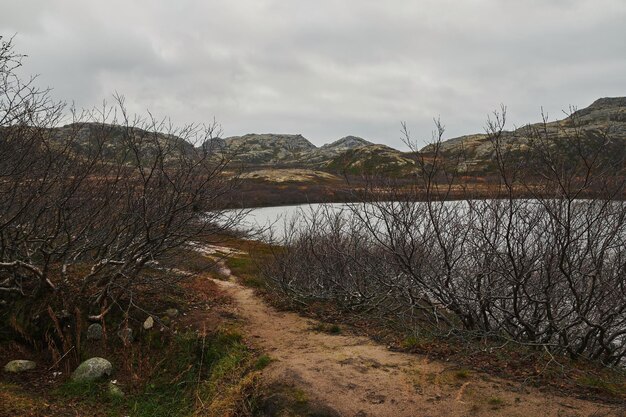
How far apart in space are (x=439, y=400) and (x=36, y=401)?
596 centimetres

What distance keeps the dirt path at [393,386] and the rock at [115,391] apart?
2.47 metres

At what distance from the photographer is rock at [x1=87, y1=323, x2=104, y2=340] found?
8234 mm

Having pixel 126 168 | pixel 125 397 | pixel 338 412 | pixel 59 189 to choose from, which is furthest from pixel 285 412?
pixel 126 168

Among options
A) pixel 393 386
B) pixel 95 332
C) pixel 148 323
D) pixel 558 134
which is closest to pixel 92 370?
pixel 95 332

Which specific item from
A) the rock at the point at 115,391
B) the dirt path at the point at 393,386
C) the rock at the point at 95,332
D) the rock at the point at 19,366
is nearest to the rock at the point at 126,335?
the rock at the point at 95,332

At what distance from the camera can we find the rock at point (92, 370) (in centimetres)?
705

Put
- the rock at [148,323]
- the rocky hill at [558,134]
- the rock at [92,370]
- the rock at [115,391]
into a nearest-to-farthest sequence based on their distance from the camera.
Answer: the rocky hill at [558,134] → the rock at [115,391] → the rock at [92,370] → the rock at [148,323]

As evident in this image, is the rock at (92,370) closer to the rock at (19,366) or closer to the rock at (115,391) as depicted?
the rock at (115,391)

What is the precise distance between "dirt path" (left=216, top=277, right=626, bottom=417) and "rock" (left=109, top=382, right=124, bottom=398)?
2472mm

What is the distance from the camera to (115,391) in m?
6.85

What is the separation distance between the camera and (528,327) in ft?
26.1

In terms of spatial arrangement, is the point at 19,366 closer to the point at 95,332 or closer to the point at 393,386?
the point at 95,332

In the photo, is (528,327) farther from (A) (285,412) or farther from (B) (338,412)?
(A) (285,412)

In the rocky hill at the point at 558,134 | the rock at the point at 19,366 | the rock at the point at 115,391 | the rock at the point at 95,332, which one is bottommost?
the rock at the point at 115,391
